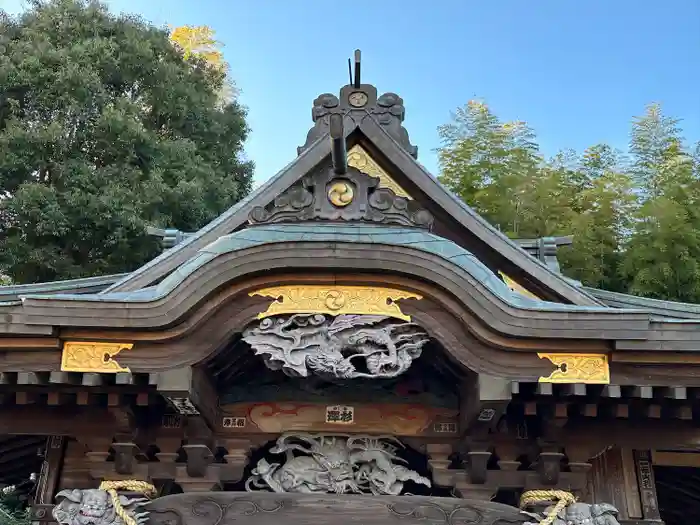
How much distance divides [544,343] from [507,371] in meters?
0.30

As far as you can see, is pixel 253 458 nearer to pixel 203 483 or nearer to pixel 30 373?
pixel 203 483

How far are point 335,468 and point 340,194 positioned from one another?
2.11 m

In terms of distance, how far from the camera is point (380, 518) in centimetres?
512

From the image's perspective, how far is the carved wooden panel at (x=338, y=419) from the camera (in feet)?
18.3

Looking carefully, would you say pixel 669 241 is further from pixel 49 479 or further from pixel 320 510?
pixel 49 479

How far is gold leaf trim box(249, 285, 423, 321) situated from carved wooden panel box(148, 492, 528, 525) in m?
1.32

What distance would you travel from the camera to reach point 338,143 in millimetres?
5531

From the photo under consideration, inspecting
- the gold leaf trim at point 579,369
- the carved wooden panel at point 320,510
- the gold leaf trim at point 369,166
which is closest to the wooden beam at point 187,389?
the carved wooden panel at point 320,510

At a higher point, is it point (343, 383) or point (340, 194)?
point (340, 194)

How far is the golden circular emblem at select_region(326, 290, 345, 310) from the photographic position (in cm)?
496

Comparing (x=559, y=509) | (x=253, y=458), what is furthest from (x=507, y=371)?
(x=253, y=458)

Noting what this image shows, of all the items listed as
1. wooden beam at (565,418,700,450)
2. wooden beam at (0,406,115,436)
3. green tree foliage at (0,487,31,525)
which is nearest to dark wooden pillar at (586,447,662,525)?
wooden beam at (565,418,700,450)

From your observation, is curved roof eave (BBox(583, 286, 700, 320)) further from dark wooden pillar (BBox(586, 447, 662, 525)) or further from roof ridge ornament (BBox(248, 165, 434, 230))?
roof ridge ornament (BBox(248, 165, 434, 230))

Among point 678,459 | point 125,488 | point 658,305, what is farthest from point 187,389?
point 658,305
